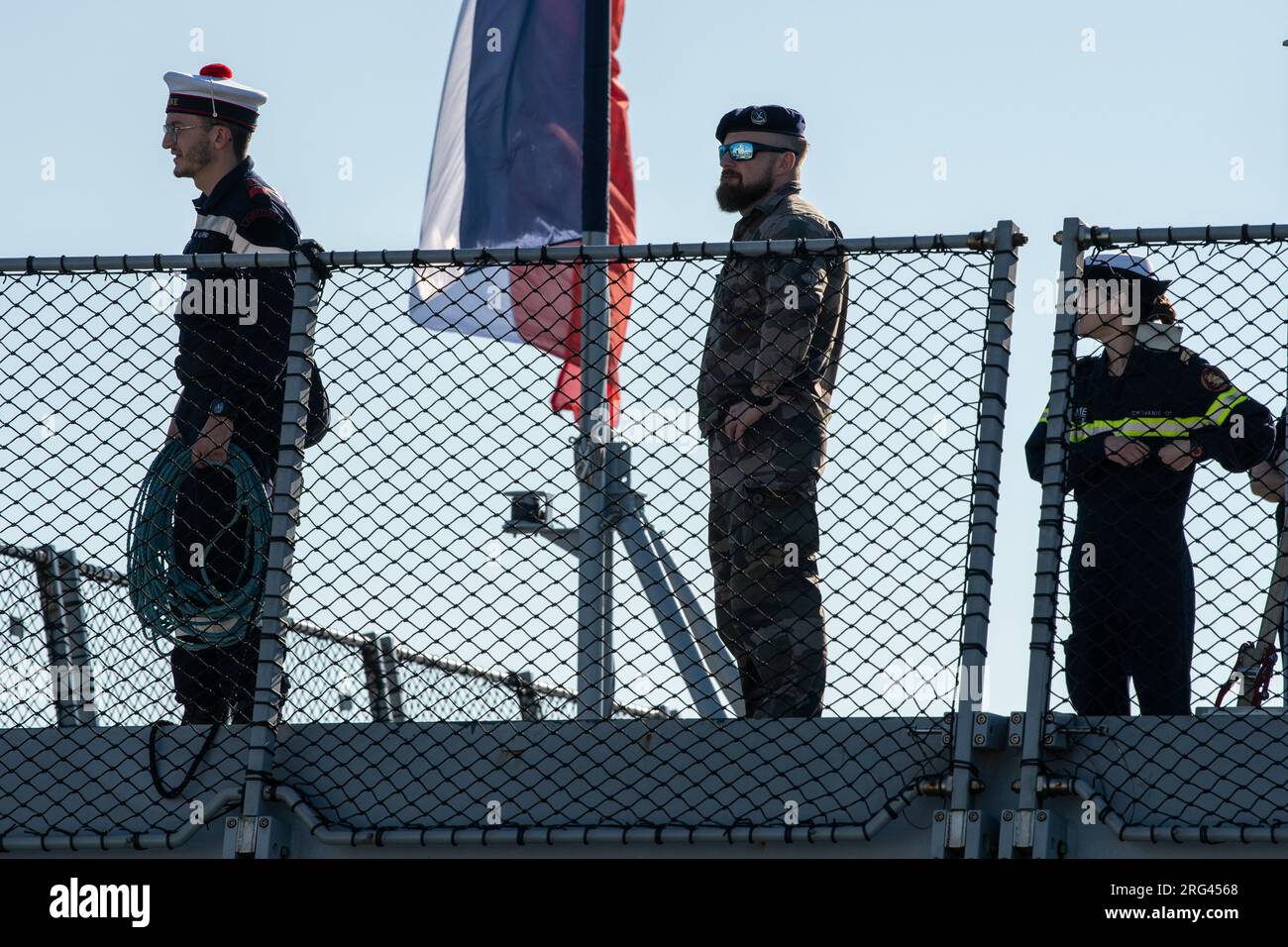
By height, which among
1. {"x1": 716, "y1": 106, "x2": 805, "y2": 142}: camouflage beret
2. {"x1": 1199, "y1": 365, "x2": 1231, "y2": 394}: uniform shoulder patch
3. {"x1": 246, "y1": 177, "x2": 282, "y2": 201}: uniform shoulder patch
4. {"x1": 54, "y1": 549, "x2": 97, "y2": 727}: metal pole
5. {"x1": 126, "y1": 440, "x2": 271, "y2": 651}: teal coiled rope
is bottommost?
{"x1": 54, "y1": 549, "x2": 97, "y2": 727}: metal pole

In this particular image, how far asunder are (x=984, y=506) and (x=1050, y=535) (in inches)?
6.4

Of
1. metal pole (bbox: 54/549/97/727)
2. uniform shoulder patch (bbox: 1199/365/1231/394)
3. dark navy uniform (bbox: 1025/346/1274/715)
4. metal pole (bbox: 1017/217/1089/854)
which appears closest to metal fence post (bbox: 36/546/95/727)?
metal pole (bbox: 54/549/97/727)

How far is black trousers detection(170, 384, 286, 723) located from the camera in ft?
19.0

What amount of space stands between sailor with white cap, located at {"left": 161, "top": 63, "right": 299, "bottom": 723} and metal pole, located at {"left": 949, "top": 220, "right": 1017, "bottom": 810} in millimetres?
1782

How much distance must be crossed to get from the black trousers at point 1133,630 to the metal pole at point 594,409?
4.20ft

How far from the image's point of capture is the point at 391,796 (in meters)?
4.96

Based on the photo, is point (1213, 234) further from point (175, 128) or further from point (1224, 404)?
point (175, 128)

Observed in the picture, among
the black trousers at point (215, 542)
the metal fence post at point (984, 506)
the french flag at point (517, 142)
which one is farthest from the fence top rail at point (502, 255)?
the french flag at point (517, 142)

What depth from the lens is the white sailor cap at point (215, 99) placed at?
6684 mm

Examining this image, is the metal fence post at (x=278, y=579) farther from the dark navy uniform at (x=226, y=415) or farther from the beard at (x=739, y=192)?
the beard at (x=739, y=192)

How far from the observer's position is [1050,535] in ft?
15.1

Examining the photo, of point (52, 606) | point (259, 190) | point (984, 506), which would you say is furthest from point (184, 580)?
point (984, 506)

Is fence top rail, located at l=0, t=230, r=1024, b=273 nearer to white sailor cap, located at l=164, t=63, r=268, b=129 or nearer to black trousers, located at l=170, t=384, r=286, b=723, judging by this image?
black trousers, located at l=170, t=384, r=286, b=723
